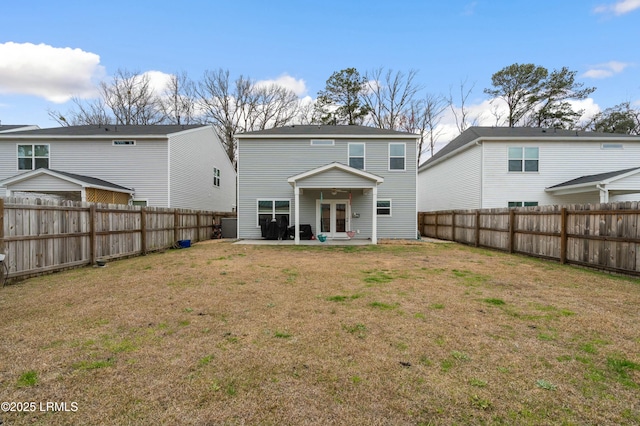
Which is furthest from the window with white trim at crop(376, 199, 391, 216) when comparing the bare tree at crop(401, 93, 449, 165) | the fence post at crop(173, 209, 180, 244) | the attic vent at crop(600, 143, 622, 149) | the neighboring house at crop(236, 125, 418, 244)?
the bare tree at crop(401, 93, 449, 165)

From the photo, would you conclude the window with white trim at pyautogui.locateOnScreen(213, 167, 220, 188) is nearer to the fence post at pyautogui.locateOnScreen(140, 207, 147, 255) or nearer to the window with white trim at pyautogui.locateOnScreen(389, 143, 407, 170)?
the fence post at pyautogui.locateOnScreen(140, 207, 147, 255)

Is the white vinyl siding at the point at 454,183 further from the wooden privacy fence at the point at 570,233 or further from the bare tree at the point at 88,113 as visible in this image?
the bare tree at the point at 88,113

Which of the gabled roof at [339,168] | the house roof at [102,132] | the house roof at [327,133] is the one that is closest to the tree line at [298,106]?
the house roof at [327,133]

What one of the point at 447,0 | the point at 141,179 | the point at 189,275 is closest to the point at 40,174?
the point at 141,179

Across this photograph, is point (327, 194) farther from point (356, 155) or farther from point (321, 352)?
point (321, 352)

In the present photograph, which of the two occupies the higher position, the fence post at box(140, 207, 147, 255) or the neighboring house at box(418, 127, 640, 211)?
the neighboring house at box(418, 127, 640, 211)

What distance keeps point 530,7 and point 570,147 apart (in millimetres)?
7094

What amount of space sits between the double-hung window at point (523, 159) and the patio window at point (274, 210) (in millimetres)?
11578

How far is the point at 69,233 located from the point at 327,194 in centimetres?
1033

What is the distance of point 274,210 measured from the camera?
15.6m

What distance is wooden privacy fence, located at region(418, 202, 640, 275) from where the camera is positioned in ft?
21.8

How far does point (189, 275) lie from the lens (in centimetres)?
676

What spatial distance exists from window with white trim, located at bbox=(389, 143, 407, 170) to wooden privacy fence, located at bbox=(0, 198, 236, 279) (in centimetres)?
1082

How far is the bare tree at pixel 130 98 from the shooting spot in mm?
27609
